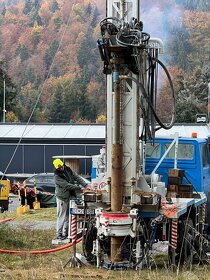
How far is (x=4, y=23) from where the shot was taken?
160750 mm

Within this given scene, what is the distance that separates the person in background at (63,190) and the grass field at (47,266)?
39cm

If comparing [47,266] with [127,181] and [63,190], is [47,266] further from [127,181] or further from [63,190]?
[63,190]

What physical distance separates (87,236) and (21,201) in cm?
1070

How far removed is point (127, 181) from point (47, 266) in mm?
1935

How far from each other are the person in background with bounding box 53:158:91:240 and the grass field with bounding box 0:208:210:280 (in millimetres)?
394

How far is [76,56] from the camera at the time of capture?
13650 cm

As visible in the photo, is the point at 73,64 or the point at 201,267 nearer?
the point at 201,267

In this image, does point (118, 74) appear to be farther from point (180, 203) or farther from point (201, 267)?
point (201, 267)

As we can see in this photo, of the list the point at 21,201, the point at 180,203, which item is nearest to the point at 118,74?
the point at 180,203

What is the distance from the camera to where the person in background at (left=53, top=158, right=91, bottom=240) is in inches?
557

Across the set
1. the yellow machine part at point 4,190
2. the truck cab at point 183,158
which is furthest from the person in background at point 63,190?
the yellow machine part at point 4,190

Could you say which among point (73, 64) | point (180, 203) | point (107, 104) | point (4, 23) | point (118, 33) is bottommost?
point (180, 203)

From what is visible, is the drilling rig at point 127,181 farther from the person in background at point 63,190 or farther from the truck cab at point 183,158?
the person in background at point 63,190

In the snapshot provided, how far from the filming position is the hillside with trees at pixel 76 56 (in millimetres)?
89688
